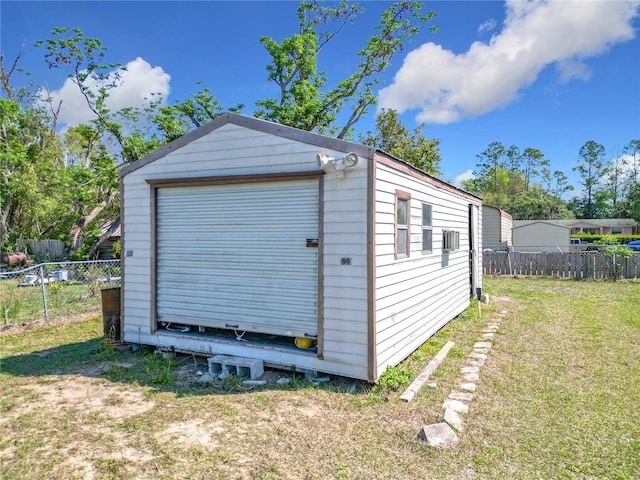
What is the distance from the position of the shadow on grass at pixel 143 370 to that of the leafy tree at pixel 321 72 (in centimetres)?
1343

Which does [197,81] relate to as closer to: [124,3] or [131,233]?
[124,3]

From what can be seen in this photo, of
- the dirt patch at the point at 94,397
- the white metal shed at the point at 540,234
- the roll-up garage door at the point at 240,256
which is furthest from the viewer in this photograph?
the white metal shed at the point at 540,234

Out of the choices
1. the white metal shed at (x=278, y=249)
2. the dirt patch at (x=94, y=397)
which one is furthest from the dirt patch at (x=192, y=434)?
the white metal shed at (x=278, y=249)

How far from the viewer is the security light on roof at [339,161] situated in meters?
4.27

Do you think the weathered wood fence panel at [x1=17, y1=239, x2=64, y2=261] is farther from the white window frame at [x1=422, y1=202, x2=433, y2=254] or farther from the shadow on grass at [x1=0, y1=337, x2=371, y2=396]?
the white window frame at [x1=422, y1=202, x2=433, y2=254]

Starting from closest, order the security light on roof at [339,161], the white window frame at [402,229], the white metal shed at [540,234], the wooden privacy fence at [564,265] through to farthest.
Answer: the security light on roof at [339,161], the white window frame at [402,229], the wooden privacy fence at [564,265], the white metal shed at [540,234]

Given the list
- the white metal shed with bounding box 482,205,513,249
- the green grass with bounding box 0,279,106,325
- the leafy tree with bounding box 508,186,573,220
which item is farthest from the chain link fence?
the leafy tree with bounding box 508,186,573,220

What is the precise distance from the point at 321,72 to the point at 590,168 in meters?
46.1

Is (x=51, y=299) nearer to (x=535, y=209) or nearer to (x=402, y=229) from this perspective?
(x=402, y=229)

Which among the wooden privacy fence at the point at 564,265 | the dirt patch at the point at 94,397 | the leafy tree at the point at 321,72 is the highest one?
the leafy tree at the point at 321,72

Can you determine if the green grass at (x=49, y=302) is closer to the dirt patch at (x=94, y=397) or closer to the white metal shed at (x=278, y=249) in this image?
the white metal shed at (x=278, y=249)

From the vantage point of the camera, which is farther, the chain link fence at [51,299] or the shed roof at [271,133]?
the chain link fence at [51,299]

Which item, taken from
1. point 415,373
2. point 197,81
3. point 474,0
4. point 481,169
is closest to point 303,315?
point 415,373

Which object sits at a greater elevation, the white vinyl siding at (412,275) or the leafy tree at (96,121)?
the leafy tree at (96,121)
